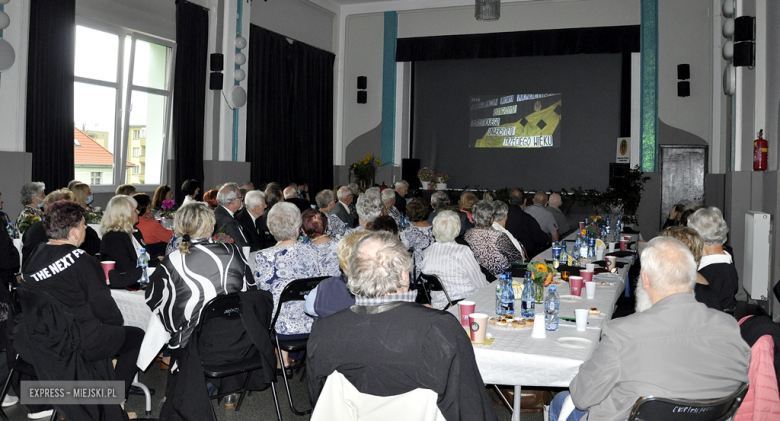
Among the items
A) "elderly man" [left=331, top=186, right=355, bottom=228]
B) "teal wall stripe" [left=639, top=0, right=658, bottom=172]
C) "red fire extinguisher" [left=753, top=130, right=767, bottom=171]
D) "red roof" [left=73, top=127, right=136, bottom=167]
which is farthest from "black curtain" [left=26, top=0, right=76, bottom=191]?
"teal wall stripe" [left=639, top=0, right=658, bottom=172]

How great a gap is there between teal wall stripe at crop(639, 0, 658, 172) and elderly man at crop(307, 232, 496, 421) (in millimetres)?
10959

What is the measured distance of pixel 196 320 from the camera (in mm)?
3223

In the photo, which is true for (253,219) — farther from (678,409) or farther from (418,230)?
(678,409)

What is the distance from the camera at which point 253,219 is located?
6379mm

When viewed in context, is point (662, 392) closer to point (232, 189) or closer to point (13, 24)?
point (232, 189)

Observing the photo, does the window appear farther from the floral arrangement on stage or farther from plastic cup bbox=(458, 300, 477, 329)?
plastic cup bbox=(458, 300, 477, 329)

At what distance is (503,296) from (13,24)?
715 cm

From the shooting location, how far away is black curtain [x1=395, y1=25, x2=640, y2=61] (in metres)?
11.7

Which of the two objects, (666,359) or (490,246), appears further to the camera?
(490,246)

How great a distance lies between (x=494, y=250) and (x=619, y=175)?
7.80 meters

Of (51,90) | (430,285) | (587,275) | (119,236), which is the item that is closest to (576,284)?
(587,275)

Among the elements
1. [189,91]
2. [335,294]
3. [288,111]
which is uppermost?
[288,111]

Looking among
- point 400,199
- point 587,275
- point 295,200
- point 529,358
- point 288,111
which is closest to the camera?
point 529,358

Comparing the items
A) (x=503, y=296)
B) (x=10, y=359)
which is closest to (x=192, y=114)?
(x=10, y=359)
